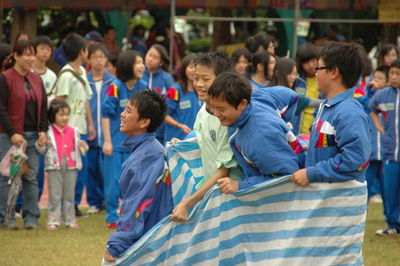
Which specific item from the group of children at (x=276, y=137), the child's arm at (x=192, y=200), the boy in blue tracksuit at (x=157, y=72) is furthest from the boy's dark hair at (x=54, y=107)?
the child's arm at (x=192, y=200)

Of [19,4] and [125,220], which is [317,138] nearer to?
[125,220]

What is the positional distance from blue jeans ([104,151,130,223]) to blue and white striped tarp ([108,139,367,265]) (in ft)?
14.3

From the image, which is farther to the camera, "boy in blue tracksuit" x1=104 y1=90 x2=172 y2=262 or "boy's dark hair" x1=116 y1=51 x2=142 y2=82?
"boy's dark hair" x1=116 y1=51 x2=142 y2=82

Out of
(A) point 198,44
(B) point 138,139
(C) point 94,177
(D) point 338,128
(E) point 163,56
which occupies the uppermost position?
(D) point 338,128

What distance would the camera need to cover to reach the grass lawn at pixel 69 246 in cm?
740

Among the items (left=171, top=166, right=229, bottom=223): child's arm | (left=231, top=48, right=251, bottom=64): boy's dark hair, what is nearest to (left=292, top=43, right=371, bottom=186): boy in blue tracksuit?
(left=171, top=166, right=229, bottom=223): child's arm

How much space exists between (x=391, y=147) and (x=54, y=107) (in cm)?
379

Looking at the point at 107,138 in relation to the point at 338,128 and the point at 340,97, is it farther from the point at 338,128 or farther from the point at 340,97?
the point at 338,128

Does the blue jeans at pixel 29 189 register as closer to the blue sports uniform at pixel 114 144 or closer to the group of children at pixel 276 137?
the blue sports uniform at pixel 114 144

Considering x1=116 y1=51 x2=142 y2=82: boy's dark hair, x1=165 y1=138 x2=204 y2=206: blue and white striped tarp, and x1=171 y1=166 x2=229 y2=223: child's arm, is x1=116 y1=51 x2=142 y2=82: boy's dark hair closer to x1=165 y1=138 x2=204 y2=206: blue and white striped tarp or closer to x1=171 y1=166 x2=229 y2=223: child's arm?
x1=165 y1=138 x2=204 y2=206: blue and white striped tarp

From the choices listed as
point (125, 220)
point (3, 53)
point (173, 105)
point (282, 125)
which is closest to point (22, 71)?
point (3, 53)

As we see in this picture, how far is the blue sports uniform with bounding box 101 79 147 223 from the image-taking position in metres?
9.26

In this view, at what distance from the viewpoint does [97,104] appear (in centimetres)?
1042

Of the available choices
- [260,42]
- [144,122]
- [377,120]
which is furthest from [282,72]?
[144,122]
